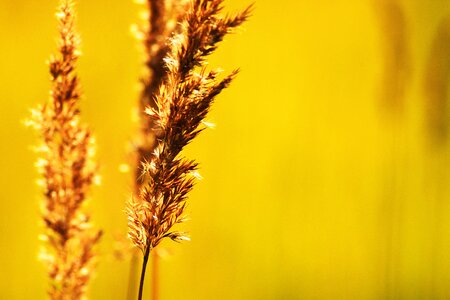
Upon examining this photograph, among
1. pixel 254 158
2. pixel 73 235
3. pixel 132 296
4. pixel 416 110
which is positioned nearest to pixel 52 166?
pixel 73 235

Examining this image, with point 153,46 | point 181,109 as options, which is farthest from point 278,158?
point 181,109

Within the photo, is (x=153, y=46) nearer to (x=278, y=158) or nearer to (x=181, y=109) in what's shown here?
(x=181, y=109)

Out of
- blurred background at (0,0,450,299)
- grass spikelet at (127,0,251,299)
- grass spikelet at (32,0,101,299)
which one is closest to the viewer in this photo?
grass spikelet at (127,0,251,299)

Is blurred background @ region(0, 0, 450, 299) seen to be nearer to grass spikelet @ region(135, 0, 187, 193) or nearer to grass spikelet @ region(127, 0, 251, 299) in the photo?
grass spikelet @ region(135, 0, 187, 193)

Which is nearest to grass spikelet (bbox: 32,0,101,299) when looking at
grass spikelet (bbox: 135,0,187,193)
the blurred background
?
grass spikelet (bbox: 135,0,187,193)

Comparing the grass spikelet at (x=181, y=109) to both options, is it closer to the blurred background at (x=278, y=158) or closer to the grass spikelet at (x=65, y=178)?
the grass spikelet at (x=65, y=178)

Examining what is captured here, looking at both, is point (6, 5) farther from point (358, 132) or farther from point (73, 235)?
point (358, 132)
